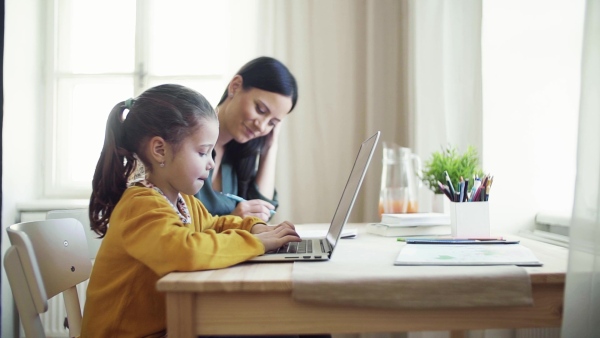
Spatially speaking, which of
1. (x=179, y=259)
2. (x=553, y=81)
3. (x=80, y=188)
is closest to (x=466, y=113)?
(x=553, y=81)

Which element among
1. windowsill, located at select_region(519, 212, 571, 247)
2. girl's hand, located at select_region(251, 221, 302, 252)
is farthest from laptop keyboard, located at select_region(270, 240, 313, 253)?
windowsill, located at select_region(519, 212, 571, 247)

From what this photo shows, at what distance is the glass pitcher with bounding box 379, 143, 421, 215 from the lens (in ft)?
6.12

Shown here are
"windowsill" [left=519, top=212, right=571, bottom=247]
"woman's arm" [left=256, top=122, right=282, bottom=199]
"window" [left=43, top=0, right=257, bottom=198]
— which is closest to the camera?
Answer: "windowsill" [left=519, top=212, right=571, bottom=247]

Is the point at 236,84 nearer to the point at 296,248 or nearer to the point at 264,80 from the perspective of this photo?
the point at 264,80

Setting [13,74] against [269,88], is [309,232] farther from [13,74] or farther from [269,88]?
[13,74]

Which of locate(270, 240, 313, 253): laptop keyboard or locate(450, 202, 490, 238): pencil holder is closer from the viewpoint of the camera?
locate(270, 240, 313, 253): laptop keyboard

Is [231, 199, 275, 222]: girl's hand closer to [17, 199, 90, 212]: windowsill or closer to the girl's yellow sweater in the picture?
the girl's yellow sweater

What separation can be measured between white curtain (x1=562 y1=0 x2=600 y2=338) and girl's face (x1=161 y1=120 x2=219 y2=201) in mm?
721

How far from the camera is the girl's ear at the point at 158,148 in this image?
1235 mm

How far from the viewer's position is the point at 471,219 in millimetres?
1359

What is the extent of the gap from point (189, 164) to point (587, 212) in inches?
29.8

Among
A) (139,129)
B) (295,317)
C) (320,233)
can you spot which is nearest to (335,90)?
(320,233)

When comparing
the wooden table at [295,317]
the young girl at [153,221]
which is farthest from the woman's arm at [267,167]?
the wooden table at [295,317]

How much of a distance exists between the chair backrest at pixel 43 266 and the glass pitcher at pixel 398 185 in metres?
0.93
